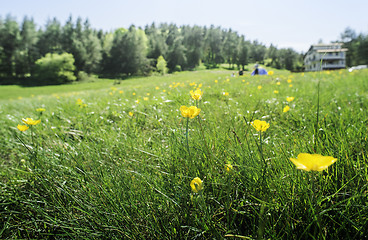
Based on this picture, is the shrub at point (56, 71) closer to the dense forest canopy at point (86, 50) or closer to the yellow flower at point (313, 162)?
the dense forest canopy at point (86, 50)

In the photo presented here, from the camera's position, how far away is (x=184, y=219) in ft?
2.52

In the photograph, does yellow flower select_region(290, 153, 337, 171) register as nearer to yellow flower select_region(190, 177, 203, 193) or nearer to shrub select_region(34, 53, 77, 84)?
yellow flower select_region(190, 177, 203, 193)

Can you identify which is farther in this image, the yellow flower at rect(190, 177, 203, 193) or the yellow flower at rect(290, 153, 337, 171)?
the yellow flower at rect(190, 177, 203, 193)

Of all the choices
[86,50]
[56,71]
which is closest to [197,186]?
[56,71]

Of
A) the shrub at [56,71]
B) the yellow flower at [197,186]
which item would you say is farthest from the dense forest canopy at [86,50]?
the yellow flower at [197,186]

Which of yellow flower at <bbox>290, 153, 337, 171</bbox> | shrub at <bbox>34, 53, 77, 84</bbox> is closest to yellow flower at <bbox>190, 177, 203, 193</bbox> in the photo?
yellow flower at <bbox>290, 153, 337, 171</bbox>

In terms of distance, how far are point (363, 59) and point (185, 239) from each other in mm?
66585

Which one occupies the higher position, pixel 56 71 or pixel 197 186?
pixel 56 71

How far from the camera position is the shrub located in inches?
1361

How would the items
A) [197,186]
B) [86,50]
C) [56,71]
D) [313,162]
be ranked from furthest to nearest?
[86,50] < [56,71] < [197,186] < [313,162]

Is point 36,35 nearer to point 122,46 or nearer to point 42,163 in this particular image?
point 122,46

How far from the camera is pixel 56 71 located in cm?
3456

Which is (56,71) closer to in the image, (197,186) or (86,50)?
(86,50)

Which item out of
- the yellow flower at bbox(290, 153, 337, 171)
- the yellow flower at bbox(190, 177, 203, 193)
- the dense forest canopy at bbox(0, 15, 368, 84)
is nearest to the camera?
the yellow flower at bbox(290, 153, 337, 171)
